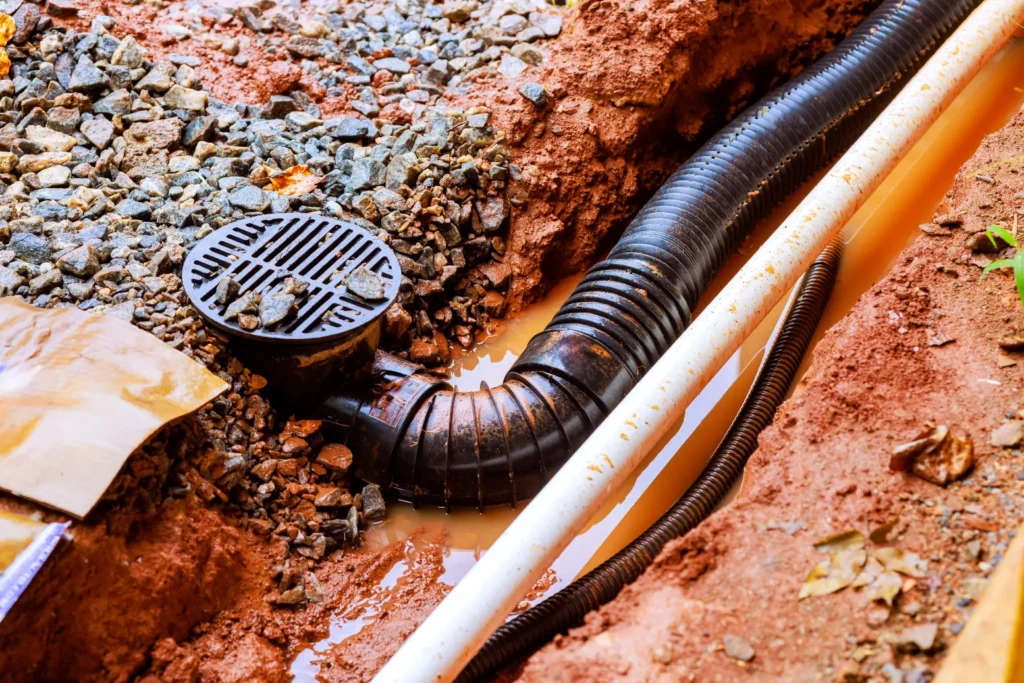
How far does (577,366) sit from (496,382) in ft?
1.75

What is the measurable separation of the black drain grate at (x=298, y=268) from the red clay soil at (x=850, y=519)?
123 centimetres

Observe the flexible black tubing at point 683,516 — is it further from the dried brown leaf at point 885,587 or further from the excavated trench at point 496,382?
the dried brown leaf at point 885,587

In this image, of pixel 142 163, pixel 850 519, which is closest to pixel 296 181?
pixel 142 163

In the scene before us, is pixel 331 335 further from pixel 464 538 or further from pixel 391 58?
pixel 391 58

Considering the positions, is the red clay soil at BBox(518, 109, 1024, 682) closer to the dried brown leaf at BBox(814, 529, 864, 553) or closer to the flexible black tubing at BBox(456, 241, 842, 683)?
the dried brown leaf at BBox(814, 529, 864, 553)

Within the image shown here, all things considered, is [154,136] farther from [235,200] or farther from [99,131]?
[235,200]

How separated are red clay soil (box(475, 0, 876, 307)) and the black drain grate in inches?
29.3

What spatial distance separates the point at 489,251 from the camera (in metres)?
3.29

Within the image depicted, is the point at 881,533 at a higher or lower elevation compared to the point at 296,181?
higher

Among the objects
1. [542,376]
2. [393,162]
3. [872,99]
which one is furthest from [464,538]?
[872,99]

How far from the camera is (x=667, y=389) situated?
2178 mm

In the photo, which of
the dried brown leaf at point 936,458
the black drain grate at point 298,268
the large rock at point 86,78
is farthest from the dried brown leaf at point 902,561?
the large rock at point 86,78

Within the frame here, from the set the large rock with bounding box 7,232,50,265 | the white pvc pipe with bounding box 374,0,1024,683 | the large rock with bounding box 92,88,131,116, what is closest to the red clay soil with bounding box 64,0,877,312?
the large rock with bounding box 92,88,131,116

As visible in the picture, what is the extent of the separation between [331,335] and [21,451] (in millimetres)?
854
